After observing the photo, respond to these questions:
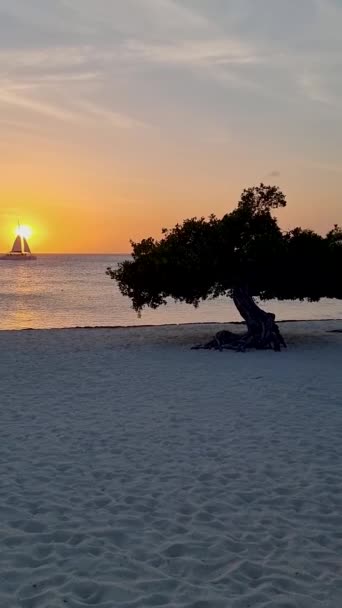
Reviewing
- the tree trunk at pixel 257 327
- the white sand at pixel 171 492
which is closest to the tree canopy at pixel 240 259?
the tree trunk at pixel 257 327

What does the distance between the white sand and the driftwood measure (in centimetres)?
612

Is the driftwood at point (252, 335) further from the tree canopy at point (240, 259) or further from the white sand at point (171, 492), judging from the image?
the white sand at point (171, 492)

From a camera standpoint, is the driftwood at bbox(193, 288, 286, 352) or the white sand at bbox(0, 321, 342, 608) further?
the driftwood at bbox(193, 288, 286, 352)

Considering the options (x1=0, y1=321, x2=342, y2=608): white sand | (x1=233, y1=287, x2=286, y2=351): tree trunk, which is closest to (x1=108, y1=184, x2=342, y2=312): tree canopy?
(x1=233, y1=287, x2=286, y2=351): tree trunk

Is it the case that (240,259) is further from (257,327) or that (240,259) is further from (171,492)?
(171,492)

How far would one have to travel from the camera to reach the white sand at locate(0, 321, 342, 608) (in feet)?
18.9

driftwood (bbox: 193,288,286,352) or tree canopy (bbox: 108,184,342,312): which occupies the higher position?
tree canopy (bbox: 108,184,342,312)

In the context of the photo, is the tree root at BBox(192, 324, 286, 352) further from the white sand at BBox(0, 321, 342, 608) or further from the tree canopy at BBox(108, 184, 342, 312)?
the white sand at BBox(0, 321, 342, 608)

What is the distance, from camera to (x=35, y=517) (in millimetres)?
7289

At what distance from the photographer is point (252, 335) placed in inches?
951

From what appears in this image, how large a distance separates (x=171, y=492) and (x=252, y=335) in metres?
16.4

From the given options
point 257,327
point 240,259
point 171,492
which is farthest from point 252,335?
point 171,492

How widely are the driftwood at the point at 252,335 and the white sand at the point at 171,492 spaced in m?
6.12

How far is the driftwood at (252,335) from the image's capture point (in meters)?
23.6
